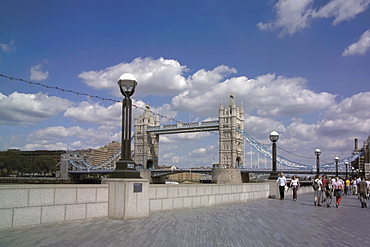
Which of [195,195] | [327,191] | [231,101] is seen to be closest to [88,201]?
[195,195]

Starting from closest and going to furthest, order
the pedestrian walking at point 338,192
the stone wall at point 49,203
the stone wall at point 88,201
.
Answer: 1. the stone wall at point 49,203
2. the stone wall at point 88,201
3. the pedestrian walking at point 338,192

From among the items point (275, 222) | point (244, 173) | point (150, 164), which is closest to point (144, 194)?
point (275, 222)

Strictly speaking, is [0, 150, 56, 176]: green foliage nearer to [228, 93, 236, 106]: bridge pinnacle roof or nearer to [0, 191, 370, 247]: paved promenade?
[228, 93, 236, 106]: bridge pinnacle roof

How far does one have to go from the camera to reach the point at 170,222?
26.6 ft

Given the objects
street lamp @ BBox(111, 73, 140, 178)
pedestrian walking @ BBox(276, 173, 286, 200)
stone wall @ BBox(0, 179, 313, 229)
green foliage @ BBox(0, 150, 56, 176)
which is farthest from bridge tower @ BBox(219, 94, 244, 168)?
street lamp @ BBox(111, 73, 140, 178)

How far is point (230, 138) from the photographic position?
10419cm

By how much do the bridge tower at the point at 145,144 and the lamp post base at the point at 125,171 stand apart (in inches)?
4181

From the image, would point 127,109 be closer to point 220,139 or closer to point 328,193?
point 328,193

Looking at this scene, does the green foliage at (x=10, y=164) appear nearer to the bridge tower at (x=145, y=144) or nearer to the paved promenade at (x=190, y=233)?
the bridge tower at (x=145, y=144)

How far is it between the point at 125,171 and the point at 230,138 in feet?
317

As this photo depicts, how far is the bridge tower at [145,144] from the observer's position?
117250mm

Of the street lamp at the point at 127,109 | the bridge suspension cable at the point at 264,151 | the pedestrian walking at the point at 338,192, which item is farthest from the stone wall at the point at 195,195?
the bridge suspension cable at the point at 264,151

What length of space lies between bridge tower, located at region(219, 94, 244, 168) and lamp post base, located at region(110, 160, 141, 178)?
305 feet

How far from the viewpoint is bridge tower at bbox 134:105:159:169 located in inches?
4616
